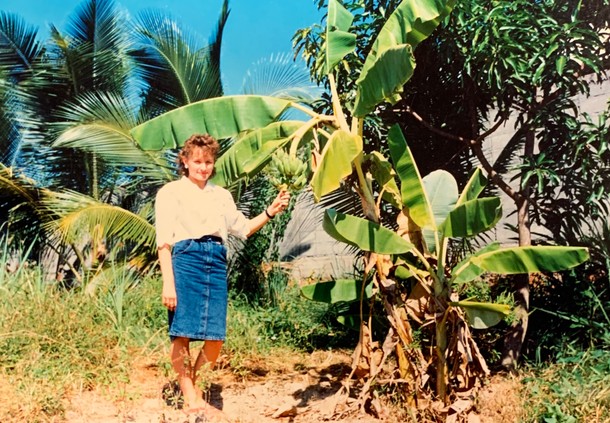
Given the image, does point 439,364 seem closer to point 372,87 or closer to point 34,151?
point 372,87

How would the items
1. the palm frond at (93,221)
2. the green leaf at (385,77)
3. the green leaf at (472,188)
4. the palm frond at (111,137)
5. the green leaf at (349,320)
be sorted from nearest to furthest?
the green leaf at (385,77), the green leaf at (472,188), the green leaf at (349,320), the palm frond at (93,221), the palm frond at (111,137)

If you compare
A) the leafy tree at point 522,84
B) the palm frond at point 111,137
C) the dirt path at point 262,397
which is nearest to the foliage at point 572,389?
the dirt path at point 262,397

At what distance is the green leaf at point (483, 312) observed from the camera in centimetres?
362

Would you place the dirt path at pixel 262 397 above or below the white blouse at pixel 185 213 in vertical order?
below

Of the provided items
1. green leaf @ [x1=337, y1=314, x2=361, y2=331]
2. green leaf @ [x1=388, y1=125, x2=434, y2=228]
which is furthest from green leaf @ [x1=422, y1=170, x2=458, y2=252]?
green leaf @ [x1=337, y1=314, x2=361, y2=331]

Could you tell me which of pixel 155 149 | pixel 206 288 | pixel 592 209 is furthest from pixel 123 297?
pixel 592 209

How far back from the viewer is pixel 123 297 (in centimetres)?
603

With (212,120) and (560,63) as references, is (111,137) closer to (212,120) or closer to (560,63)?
(212,120)

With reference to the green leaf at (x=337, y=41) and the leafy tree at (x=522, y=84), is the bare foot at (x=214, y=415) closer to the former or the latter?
the leafy tree at (x=522, y=84)

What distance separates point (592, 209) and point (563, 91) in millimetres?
892

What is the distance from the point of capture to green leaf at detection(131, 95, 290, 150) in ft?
14.1

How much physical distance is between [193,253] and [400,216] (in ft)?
4.35

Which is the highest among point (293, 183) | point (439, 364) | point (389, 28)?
point (389, 28)

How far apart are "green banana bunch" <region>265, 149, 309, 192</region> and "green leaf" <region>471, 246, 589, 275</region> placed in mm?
1068
